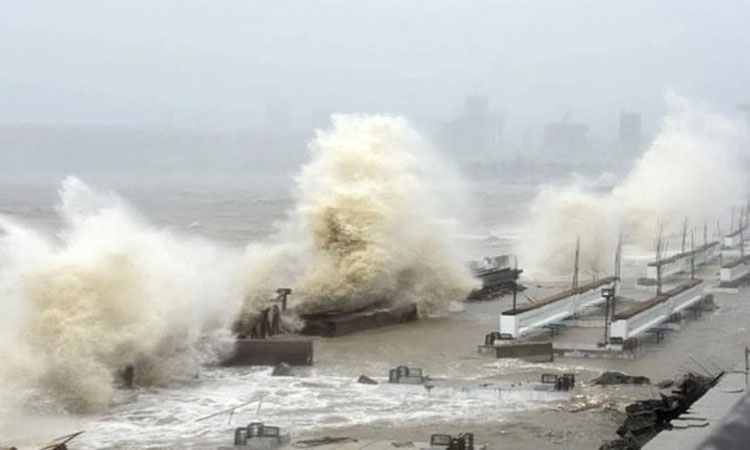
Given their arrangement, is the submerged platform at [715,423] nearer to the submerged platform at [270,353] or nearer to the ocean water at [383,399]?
the ocean water at [383,399]

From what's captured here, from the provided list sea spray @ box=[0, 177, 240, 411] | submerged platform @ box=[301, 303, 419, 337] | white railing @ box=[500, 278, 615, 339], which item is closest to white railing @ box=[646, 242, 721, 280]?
white railing @ box=[500, 278, 615, 339]

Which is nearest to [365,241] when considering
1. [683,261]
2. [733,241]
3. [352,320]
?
[352,320]

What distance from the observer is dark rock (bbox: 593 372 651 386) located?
19.3 m

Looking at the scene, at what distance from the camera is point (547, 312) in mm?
26094

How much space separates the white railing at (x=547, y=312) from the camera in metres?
23.6

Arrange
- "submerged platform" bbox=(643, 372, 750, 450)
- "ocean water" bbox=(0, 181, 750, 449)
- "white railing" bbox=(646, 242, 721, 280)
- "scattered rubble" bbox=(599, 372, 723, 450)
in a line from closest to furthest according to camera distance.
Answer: "submerged platform" bbox=(643, 372, 750, 450) → "scattered rubble" bbox=(599, 372, 723, 450) → "ocean water" bbox=(0, 181, 750, 449) → "white railing" bbox=(646, 242, 721, 280)

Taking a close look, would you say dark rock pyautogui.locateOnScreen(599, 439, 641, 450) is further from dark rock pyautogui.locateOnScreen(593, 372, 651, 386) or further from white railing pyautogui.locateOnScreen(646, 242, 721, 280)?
white railing pyautogui.locateOnScreen(646, 242, 721, 280)

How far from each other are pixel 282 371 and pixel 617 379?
575cm

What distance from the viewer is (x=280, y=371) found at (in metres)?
20.5

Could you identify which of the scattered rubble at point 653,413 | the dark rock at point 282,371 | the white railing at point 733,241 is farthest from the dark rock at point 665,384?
the white railing at point 733,241

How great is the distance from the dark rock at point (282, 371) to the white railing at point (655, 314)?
6.51m

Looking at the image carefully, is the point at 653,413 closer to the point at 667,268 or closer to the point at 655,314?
the point at 655,314

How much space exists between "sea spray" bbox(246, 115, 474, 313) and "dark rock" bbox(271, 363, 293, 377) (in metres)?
5.93

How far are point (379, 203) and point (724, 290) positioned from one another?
35.8ft
